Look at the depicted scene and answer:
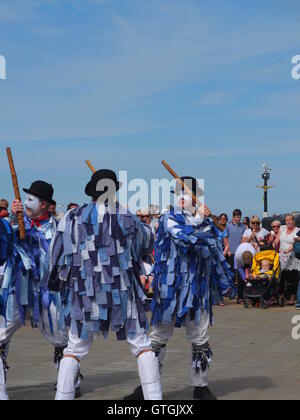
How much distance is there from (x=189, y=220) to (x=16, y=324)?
162 centimetres

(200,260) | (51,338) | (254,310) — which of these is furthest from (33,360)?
(254,310)

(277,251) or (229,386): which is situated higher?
(277,251)

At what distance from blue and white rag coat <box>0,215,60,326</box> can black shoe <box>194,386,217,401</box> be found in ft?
4.42

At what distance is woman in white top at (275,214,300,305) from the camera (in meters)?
14.5

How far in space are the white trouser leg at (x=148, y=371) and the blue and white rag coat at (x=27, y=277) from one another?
1.14 m

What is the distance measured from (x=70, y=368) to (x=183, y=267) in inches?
58.7

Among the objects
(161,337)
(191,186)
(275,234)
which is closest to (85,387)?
(161,337)

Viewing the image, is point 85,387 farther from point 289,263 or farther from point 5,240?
point 289,263

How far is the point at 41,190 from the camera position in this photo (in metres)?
7.14

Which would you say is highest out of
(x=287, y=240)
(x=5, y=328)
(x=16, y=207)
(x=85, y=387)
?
(x=16, y=207)

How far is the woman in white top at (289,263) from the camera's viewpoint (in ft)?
47.7

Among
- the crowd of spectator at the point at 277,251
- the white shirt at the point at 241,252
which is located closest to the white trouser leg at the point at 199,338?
the crowd of spectator at the point at 277,251
